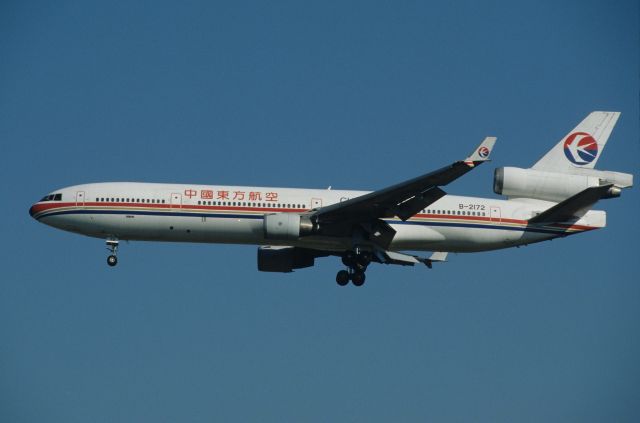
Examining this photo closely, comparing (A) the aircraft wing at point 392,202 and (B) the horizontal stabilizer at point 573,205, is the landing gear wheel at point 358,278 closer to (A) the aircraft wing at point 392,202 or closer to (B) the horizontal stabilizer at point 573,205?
(A) the aircraft wing at point 392,202

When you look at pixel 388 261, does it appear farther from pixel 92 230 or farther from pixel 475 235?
pixel 92 230

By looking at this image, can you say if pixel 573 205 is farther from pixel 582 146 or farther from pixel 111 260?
pixel 111 260

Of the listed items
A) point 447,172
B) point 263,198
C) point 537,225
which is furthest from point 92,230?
point 537,225

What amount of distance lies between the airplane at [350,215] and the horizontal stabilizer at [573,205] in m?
0.05

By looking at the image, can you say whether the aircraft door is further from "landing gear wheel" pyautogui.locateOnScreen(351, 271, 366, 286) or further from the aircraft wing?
"landing gear wheel" pyautogui.locateOnScreen(351, 271, 366, 286)

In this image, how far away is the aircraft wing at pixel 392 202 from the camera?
50.4 metres

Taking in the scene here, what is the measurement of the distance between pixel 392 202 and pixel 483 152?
6.63 metres

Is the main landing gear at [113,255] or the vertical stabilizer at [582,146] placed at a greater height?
the vertical stabilizer at [582,146]

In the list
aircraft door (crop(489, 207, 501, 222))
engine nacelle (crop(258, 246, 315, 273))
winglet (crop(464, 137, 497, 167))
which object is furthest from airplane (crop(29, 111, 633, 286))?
winglet (crop(464, 137, 497, 167))

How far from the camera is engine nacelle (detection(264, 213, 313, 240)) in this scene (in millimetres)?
52781

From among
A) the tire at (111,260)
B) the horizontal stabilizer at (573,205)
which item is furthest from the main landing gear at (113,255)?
the horizontal stabilizer at (573,205)

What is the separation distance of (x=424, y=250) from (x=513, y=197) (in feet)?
17.5

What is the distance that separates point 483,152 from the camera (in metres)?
47.9

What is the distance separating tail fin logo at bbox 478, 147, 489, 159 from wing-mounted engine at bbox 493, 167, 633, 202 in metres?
8.43
